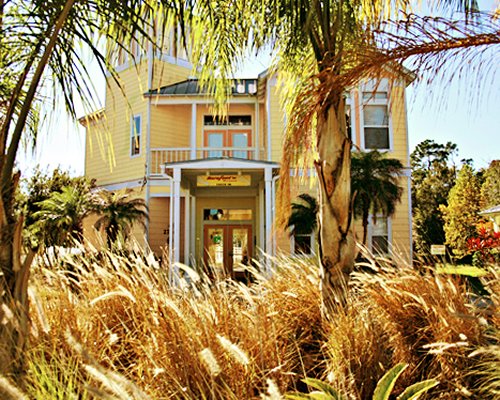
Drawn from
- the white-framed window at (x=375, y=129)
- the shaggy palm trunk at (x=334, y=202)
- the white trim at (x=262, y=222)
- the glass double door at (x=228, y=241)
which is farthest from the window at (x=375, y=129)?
the shaggy palm trunk at (x=334, y=202)

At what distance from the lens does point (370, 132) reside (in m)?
16.1

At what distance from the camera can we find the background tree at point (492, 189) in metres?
20.8

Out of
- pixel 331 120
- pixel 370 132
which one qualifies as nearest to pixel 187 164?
pixel 370 132

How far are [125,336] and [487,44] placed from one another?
3.46m

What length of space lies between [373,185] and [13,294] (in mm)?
10453

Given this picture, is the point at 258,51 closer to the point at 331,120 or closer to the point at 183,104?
the point at 331,120

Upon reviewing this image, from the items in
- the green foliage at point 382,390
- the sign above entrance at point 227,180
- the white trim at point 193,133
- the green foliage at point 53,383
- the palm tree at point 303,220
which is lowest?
the green foliage at point 382,390

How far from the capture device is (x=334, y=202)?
162 inches

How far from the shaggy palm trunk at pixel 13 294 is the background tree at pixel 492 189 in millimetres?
22225

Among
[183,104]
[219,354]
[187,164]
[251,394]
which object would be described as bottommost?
[251,394]

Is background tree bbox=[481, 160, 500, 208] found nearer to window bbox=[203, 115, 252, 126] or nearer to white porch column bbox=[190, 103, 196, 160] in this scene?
window bbox=[203, 115, 252, 126]

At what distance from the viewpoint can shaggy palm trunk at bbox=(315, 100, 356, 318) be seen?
3.99 m

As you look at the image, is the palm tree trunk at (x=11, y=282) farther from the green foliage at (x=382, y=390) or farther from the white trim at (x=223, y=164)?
the white trim at (x=223, y=164)

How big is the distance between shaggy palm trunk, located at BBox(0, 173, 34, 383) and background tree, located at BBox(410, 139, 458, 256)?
1728 centimetres
